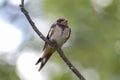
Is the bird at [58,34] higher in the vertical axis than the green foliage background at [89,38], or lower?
lower

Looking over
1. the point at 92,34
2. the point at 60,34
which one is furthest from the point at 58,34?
the point at 92,34

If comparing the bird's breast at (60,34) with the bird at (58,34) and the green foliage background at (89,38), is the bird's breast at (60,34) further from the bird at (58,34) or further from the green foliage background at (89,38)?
the green foliage background at (89,38)

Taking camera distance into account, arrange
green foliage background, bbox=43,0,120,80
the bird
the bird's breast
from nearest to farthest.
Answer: the bird
the bird's breast
green foliage background, bbox=43,0,120,80

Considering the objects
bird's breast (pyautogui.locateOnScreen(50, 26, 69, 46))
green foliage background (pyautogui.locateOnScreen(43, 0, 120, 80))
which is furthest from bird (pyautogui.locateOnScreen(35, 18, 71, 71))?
green foliage background (pyautogui.locateOnScreen(43, 0, 120, 80))

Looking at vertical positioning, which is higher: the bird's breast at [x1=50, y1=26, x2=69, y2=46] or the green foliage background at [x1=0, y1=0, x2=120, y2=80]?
the green foliage background at [x1=0, y1=0, x2=120, y2=80]

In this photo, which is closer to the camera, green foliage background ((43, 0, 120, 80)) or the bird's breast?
the bird's breast

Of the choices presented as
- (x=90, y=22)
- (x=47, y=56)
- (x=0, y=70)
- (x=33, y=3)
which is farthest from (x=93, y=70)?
(x=47, y=56)

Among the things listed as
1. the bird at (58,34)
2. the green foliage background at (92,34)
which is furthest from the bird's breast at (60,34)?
the green foliage background at (92,34)

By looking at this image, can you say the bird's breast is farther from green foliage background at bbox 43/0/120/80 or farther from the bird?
green foliage background at bbox 43/0/120/80

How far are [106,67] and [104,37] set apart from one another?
1.91ft

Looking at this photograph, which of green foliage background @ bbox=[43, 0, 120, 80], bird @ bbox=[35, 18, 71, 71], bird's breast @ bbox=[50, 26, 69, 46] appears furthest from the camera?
green foliage background @ bbox=[43, 0, 120, 80]

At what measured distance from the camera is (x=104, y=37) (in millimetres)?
9867

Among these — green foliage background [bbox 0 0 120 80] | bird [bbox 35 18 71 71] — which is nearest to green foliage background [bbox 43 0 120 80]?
green foliage background [bbox 0 0 120 80]

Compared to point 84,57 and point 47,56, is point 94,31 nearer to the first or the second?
point 84,57
